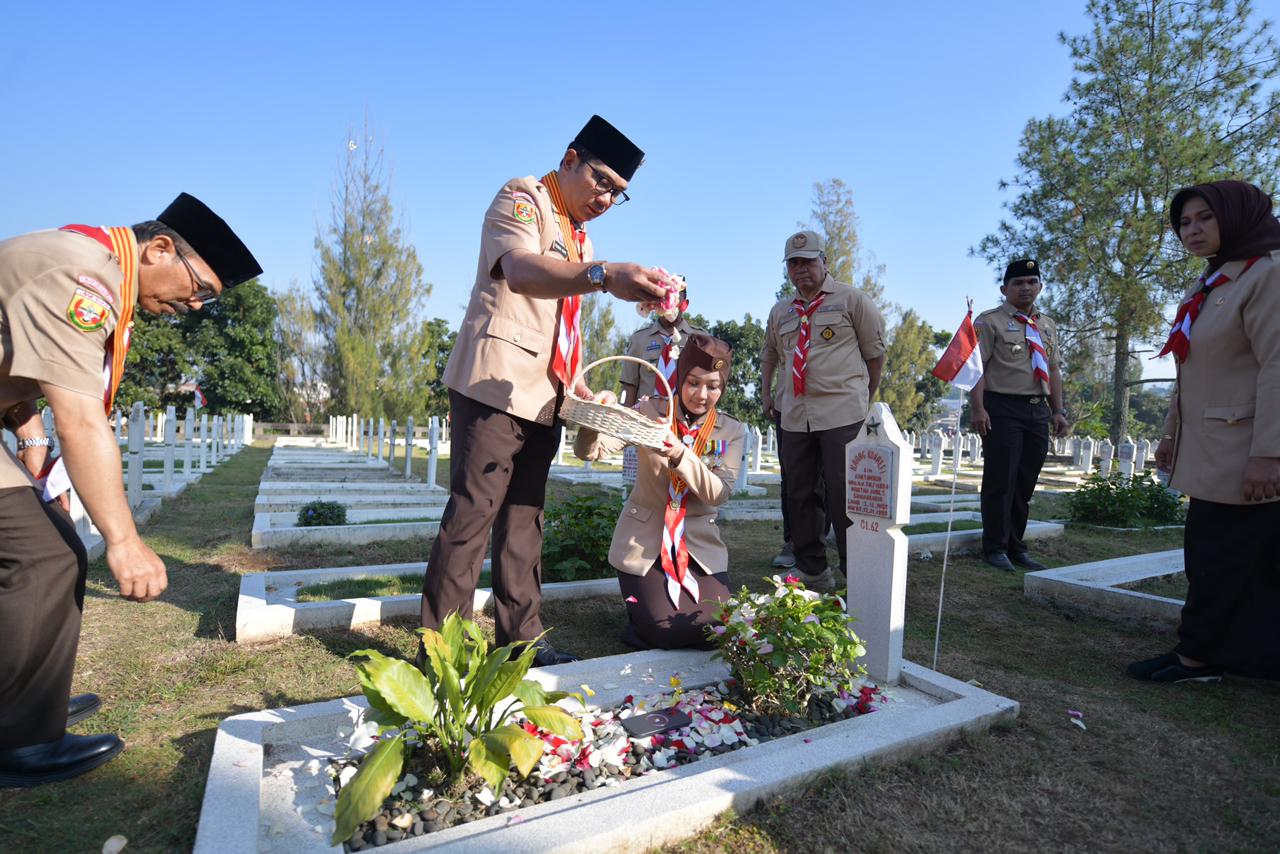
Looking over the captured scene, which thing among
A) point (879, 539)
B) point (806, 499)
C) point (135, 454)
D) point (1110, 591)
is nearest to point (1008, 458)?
point (1110, 591)

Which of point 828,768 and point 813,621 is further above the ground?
point 813,621

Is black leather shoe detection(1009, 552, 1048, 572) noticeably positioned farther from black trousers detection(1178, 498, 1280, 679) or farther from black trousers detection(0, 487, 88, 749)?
black trousers detection(0, 487, 88, 749)

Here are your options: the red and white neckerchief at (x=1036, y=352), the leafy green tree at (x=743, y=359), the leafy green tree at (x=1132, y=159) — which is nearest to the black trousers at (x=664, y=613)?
the red and white neckerchief at (x=1036, y=352)

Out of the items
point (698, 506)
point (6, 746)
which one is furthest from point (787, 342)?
point (6, 746)

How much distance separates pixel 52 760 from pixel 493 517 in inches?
59.8

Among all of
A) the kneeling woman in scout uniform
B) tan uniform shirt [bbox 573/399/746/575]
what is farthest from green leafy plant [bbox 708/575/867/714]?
tan uniform shirt [bbox 573/399/746/575]

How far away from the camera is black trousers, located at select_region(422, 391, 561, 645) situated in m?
2.78

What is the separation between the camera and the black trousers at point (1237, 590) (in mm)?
3006

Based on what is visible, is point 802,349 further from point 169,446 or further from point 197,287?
point 169,446

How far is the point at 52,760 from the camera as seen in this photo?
2078mm

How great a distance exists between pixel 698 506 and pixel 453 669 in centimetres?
162

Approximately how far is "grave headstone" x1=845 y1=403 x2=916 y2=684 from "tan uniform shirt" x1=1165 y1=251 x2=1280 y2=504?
4.64 feet

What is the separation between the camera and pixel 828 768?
84.4 inches

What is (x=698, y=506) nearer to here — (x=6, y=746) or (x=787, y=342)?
(x=787, y=342)
